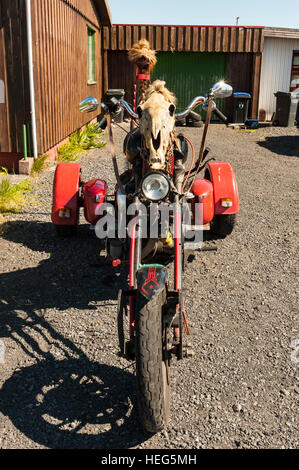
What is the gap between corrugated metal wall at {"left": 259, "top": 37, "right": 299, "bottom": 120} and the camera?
17.5 m

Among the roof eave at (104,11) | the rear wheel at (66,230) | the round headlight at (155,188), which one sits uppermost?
the roof eave at (104,11)

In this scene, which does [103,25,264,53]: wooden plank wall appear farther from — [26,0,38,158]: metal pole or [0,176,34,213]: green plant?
[0,176,34,213]: green plant

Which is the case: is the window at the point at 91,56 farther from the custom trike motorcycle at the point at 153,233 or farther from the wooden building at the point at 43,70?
the custom trike motorcycle at the point at 153,233

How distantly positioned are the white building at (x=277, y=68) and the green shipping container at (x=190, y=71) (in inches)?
68.9

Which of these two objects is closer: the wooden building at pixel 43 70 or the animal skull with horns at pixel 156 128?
the animal skull with horns at pixel 156 128

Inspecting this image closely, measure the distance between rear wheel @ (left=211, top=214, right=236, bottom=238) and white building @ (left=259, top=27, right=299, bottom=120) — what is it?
1349cm

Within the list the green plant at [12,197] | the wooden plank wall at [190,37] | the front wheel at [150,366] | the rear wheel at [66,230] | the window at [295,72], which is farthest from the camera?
the window at [295,72]

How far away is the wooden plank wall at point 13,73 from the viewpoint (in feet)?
25.7

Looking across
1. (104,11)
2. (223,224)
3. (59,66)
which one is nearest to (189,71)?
(104,11)

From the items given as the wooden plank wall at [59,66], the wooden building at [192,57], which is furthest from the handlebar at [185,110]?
the wooden building at [192,57]

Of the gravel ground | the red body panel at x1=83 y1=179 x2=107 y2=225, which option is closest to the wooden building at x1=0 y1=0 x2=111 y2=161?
the gravel ground

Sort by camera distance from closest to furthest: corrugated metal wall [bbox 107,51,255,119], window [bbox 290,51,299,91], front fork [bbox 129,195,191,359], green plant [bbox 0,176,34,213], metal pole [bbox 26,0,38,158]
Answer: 1. front fork [bbox 129,195,191,359]
2. green plant [bbox 0,176,34,213]
3. metal pole [bbox 26,0,38,158]
4. corrugated metal wall [bbox 107,51,255,119]
5. window [bbox 290,51,299,91]

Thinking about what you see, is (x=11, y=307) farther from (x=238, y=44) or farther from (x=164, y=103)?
(x=238, y=44)

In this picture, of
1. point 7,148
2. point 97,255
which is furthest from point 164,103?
point 7,148
